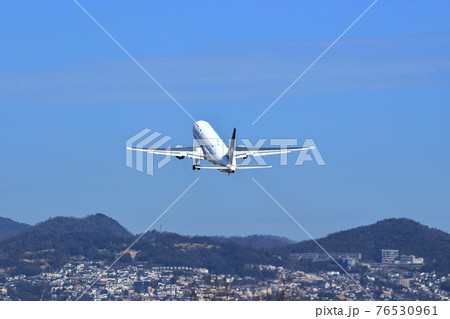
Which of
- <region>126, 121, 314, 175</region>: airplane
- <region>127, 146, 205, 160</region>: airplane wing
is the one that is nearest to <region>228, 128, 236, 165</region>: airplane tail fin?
<region>126, 121, 314, 175</region>: airplane

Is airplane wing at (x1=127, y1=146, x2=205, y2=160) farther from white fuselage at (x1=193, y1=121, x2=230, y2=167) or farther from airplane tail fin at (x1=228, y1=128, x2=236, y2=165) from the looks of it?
airplane tail fin at (x1=228, y1=128, x2=236, y2=165)

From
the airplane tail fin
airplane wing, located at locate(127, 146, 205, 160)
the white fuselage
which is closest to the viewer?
the airplane tail fin

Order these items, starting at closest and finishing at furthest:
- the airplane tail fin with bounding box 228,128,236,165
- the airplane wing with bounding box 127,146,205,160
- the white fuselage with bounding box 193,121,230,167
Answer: the airplane tail fin with bounding box 228,128,236,165, the white fuselage with bounding box 193,121,230,167, the airplane wing with bounding box 127,146,205,160

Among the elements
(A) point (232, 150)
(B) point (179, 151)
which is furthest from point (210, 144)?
(A) point (232, 150)

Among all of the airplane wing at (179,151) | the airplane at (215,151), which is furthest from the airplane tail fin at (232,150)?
the airplane wing at (179,151)

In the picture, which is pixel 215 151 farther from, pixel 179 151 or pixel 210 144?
pixel 179 151

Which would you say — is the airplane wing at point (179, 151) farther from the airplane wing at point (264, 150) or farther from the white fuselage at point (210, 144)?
the airplane wing at point (264, 150)
